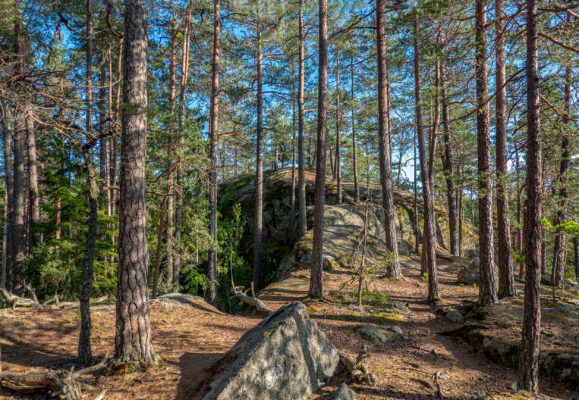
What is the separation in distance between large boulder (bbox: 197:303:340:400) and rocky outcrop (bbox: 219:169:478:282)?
8.69 meters

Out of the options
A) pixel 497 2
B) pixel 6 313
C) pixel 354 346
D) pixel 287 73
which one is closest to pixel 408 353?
pixel 354 346

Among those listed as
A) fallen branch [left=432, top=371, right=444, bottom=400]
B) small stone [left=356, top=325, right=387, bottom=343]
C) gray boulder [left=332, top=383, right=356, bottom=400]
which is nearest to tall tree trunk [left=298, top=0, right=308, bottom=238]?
small stone [left=356, top=325, right=387, bottom=343]

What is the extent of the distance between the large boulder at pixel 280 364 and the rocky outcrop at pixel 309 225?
28.5 ft

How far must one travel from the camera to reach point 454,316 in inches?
308

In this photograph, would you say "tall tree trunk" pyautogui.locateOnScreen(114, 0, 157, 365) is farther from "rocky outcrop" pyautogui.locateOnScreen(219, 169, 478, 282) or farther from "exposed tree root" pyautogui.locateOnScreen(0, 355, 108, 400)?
"rocky outcrop" pyautogui.locateOnScreen(219, 169, 478, 282)

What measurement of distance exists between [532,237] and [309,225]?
13.6m

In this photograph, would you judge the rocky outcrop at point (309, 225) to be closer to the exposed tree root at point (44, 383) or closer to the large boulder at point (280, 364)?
the large boulder at point (280, 364)

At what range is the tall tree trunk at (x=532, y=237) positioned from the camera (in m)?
4.27

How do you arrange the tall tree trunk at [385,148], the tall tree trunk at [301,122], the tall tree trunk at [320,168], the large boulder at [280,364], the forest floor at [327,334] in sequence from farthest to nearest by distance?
the tall tree trunk at [301,122]
the tall tree trunk at [385,148]
the tall tree trunk at [320,168]
the forest floor at [327,334]
the large boulder at [280,364]

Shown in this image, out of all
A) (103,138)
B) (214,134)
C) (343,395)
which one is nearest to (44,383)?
(343,395)

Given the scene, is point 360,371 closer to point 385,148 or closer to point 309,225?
point 385,148

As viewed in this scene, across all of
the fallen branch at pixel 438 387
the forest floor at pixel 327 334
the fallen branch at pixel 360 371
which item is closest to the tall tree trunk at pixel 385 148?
the forest floor at pixel 327 334

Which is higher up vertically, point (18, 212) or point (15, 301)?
point (18, 212)

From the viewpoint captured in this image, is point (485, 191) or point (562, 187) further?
point (562, 187)
